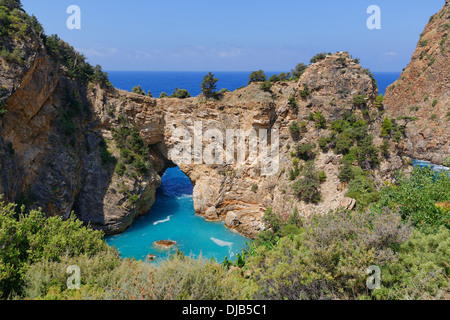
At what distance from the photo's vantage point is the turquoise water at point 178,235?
88.3 ft

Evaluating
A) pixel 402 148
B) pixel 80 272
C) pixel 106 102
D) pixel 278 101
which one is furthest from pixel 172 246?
pixel 402 148

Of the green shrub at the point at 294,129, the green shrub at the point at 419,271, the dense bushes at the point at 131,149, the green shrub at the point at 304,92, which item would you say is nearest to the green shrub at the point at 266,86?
the green shrub at the point at 304,92

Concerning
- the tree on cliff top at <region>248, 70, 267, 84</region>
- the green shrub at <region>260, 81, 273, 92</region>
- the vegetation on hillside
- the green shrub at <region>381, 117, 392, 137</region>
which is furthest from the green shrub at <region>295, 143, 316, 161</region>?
the vegetation on hillside

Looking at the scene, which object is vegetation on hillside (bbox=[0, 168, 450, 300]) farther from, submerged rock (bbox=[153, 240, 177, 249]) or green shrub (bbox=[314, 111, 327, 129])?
green shrub (bbox=[314, 111, 327, 129])

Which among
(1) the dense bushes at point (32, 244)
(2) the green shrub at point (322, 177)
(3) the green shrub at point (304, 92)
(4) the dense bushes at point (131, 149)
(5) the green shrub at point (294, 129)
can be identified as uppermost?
(3) the green shrub at point (304, 92)

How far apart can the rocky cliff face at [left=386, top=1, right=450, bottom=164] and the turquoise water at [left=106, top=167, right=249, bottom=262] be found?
3988cm

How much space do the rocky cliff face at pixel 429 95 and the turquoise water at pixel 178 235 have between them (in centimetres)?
3988

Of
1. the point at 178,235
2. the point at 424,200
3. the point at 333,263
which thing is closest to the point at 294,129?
the point at 424,200

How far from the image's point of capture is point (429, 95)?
180 feet

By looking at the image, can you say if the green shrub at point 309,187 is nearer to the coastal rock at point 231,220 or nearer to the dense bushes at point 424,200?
the coastal rock at point 231,220

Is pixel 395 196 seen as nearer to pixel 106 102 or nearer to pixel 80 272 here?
pixel 80 272

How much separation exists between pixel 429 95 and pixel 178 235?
56.1 m

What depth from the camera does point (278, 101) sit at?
33.3 metres
